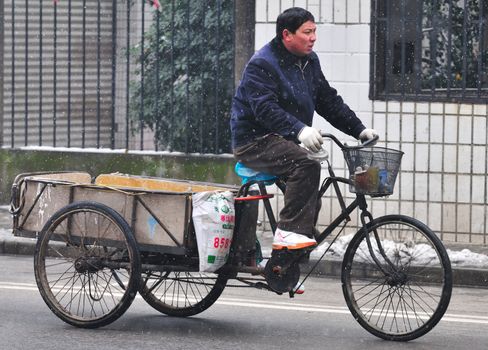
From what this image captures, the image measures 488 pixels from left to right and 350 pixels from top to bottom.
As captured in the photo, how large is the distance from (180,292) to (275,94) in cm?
157

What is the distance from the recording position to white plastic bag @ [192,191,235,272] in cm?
724

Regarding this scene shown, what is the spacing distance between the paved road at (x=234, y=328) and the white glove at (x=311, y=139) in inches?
42.7

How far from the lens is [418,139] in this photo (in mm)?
11602

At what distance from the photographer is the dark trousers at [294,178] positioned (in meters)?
7.08

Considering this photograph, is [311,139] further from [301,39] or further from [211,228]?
[211,228]

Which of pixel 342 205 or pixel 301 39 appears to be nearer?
pixel 301 39

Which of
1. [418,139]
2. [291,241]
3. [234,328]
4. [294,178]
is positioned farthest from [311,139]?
[418,139]

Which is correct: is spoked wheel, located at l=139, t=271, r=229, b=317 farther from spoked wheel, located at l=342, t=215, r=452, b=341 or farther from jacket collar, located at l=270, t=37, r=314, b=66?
jacket collar, located at l=270, t=37, r=314, b=66

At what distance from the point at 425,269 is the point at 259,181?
41.9 inches

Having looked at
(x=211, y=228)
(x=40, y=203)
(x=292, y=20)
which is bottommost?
(x=211, y=228)

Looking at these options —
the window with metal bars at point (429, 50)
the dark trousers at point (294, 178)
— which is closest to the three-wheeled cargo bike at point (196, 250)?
the dark trousers at point (294, 178)

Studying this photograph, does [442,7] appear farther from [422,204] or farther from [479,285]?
[479,285]

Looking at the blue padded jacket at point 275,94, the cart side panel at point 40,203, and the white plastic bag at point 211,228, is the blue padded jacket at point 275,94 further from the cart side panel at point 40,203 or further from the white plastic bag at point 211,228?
the cart side panel at point 40,203

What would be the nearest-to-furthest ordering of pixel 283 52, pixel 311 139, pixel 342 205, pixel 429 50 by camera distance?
pixel 311 139 → pixel 283 52 → pixel 342 205 → pixel 429 50
